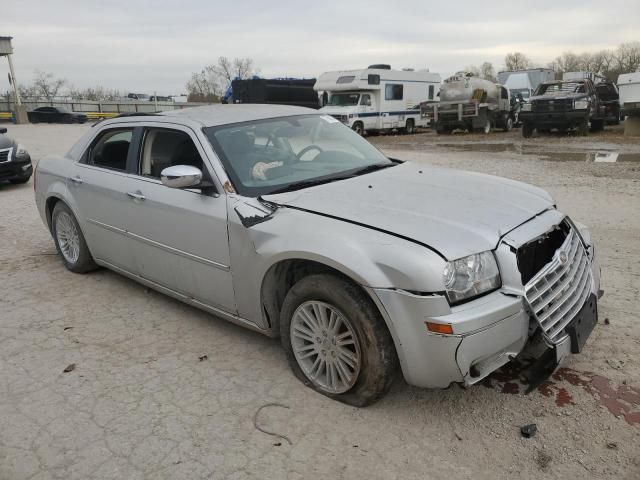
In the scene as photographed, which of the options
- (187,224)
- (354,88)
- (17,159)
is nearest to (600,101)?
(354,88)

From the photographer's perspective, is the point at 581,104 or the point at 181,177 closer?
the point at 181,177

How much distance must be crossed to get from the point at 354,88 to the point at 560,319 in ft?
72.1

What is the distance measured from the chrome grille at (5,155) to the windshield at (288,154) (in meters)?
8.77

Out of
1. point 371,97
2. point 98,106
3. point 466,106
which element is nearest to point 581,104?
point 466,106

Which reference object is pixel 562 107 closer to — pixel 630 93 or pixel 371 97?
pixel 630 93

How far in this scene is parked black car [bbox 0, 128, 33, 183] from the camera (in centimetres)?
1069

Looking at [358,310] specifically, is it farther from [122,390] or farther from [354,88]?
[354,88]

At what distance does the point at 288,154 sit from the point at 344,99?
21137 mm

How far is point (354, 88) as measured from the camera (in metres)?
23.7

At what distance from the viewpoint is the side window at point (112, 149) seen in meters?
4.62

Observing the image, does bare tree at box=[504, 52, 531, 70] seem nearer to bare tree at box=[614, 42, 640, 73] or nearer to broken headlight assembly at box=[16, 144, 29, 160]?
bare tree at box=[614, 42, 640, 73]

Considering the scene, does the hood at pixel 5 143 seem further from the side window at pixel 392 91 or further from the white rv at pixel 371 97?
the side window at pixel 392 91

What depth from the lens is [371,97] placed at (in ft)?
79.8

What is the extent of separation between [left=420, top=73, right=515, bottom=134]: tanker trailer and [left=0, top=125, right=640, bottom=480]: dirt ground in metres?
19.6
